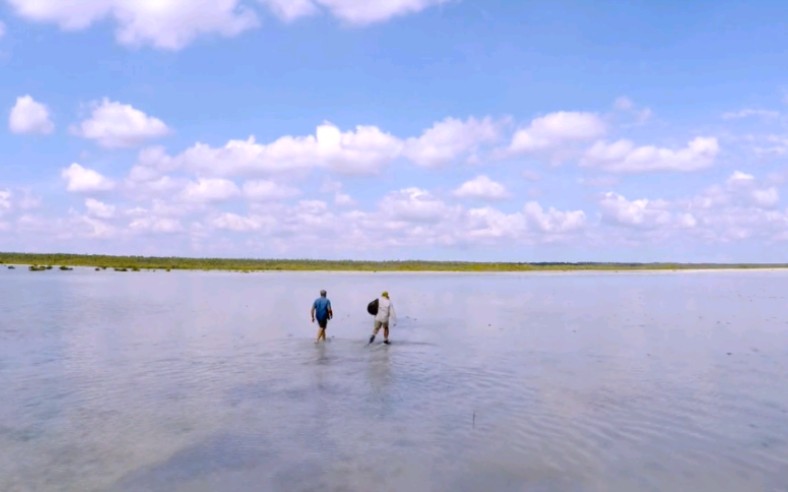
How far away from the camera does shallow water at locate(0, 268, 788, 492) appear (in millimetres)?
9578

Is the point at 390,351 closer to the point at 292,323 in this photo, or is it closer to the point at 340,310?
the point at 292,323

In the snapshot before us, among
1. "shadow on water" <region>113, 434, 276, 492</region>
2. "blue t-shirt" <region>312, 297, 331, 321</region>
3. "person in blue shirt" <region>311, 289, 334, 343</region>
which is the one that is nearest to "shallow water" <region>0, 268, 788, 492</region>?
"shadow on water" <region>113, 434, 276, 492</region>

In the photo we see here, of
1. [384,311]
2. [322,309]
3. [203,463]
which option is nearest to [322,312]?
[322,309]

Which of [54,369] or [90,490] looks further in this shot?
[54,369]

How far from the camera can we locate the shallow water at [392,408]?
9.58 metres

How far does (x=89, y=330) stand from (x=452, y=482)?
2097cm

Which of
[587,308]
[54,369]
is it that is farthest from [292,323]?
[587,308]

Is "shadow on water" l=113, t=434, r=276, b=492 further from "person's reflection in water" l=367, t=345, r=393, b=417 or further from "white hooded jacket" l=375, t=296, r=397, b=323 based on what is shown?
"white hooded jacket" l=375, t=296, r=397, b=323

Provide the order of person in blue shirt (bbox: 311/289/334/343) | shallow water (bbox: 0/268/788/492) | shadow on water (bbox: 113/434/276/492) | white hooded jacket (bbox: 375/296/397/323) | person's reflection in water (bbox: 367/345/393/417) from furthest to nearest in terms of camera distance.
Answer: person in blue shirt (bbox: 311/289/334/343) → white hooded jacket (bbox: 375/296/397/323) → person's reflection in water (bbox: 367/345/393/417) → shallow water (bbox: 0/268/788/492) → shadow on water (bbox: 113/434/276/492)

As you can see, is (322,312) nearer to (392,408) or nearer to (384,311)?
(384,311)

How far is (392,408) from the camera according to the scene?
44.8ft

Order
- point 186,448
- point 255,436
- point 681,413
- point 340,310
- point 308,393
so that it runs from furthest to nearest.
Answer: point 340,310 → point 308,393 → point 681,413 → point 255,436 → point 186,448

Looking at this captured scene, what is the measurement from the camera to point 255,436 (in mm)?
11422

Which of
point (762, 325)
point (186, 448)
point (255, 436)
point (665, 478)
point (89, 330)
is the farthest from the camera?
point (762, 325)
